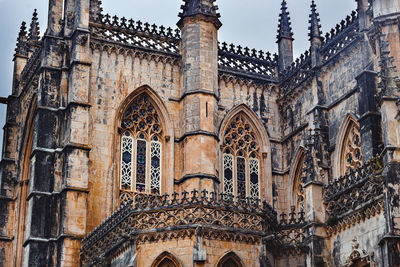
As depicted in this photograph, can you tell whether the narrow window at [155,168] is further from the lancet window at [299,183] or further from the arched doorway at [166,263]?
the arched doorway at [166,263]

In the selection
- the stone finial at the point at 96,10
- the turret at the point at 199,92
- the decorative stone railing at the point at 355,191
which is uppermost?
the stone finial at the point at 96,10

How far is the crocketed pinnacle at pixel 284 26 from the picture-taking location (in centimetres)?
3547

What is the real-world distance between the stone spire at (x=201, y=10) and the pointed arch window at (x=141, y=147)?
12.2 ft

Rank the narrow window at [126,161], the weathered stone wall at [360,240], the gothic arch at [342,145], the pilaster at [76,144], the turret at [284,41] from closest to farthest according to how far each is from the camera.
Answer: the weathered stone wall at [360,240] → the pilaster at [76,144] → the gothic arch at [342,145] → the narrow window at [126,161] → the turret at [284,41]

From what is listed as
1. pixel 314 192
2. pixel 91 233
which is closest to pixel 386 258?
pixel 314 192

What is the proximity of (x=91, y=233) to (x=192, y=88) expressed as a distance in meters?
7.39

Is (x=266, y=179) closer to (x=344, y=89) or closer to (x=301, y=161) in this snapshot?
(x=301, y=161)

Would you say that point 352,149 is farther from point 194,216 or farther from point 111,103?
point 111,103

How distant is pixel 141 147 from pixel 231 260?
8.91 meters

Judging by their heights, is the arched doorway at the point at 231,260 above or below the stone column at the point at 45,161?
below

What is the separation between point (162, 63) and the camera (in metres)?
32.8

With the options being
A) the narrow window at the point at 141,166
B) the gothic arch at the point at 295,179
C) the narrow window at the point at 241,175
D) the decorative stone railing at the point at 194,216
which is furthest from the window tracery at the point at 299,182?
the decorative stone railing at the point at 194,216

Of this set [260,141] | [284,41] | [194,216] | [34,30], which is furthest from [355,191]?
[34,30]

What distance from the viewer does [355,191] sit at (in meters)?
21.7
